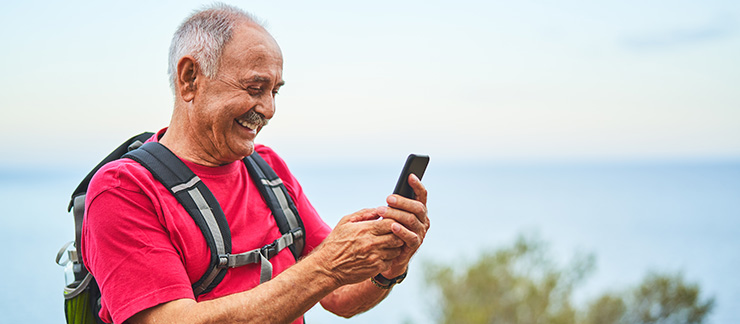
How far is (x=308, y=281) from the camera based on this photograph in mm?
1630

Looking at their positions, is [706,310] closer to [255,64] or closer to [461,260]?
[461,260]

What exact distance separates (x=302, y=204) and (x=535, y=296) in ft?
46.9

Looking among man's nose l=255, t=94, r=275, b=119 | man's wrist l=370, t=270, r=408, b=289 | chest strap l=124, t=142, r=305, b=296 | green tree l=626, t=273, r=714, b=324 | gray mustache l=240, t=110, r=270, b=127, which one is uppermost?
green tree l=626, t=273, r=714, b=324

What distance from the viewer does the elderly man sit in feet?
5.07

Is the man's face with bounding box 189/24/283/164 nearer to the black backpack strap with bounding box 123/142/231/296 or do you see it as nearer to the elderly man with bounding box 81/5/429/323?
the elderly man with bounding box 81/5/429/323

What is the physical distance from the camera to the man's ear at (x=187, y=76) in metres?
1.82

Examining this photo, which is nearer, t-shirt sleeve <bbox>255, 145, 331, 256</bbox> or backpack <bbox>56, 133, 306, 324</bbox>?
backpack <bbox>56, 133, 306, 324</bbox>

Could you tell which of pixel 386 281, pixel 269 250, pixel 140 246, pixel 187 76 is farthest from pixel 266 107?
A: pixel 386 281

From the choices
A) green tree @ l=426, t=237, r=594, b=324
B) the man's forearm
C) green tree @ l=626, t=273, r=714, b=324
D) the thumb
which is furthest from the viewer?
green tree @ l=626, t=273, r=714, b=324

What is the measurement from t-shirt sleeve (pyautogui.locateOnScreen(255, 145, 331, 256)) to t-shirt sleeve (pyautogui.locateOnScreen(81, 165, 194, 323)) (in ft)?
2.11

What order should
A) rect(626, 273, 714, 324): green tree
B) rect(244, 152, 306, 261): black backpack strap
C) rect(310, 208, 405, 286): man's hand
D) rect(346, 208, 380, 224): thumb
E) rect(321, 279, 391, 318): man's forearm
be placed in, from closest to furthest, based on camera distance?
rect(310, 208, 405, 286): man's hand
rect(346, 208, 380, 224): thumb
rect(244, 152, 306, 261): black backpack strap
rect(321, 279, 391, 318): man's forearm
rect(626, 273, 714, 324): green tree

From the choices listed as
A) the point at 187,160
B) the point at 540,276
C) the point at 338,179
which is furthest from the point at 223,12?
the point at 338,179

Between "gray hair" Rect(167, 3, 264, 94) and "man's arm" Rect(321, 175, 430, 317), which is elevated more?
"gray hair" Rect(167, 3, 264, 94)

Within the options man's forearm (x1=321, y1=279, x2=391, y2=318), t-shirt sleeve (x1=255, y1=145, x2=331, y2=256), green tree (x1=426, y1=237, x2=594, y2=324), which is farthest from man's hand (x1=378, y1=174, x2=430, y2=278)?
green tree (x1=426, y1=237, x2=594, y2=324)
